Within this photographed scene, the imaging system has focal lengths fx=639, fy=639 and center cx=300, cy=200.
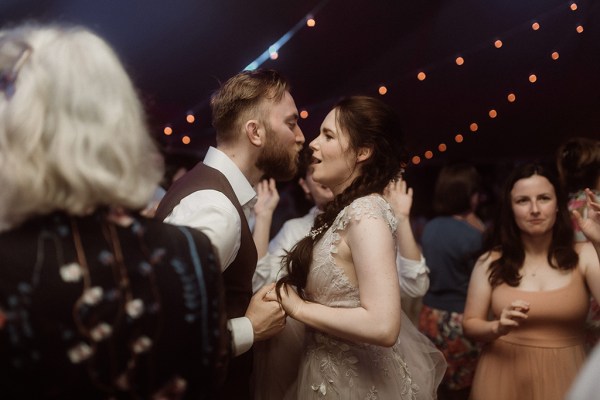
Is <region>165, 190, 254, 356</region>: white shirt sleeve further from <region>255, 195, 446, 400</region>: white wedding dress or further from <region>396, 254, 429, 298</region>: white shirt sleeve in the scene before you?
<region>396, 254, 429, 298</region>: white shirt sleeve

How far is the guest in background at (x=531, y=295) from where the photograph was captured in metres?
2.45

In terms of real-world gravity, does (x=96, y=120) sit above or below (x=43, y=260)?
above

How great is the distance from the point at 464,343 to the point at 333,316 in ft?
6.06

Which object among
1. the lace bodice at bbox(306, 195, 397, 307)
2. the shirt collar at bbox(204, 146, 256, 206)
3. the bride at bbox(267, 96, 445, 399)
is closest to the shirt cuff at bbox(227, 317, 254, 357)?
the bride at bbox(267, 96, 445, 399)

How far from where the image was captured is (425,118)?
18.7 feet

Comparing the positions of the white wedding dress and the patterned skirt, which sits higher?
the white wedding dress

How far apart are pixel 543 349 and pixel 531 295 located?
0.21 m

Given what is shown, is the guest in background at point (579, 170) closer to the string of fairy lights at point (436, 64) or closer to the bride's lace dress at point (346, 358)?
the string of fairy lights at point (436, 64)

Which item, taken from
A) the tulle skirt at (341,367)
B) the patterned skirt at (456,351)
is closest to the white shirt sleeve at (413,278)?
the tulle skirt at (341,367)

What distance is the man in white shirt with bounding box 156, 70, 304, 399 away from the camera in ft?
5.33

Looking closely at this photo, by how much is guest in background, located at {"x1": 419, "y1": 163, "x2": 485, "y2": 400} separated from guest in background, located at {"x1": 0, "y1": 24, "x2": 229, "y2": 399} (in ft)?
8.40

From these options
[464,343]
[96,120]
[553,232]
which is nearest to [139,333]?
[96,120]

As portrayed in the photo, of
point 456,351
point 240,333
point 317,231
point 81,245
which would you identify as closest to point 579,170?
point 456,351

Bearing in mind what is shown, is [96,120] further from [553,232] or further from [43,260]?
[553,232]
